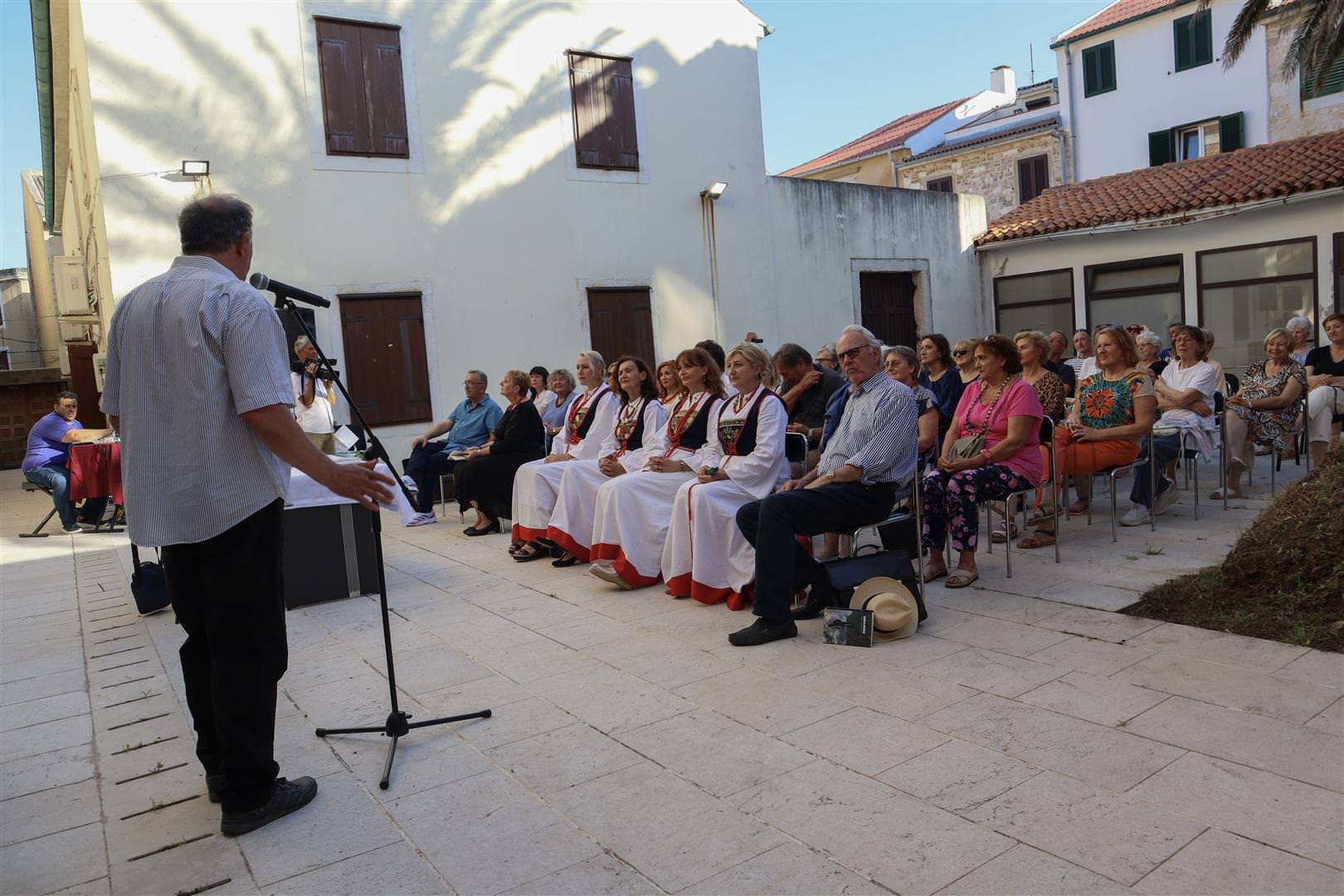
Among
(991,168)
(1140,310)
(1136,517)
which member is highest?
(991,168)

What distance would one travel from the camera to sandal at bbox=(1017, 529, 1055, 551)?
5.90 meters

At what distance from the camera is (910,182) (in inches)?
1007

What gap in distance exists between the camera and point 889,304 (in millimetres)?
15062

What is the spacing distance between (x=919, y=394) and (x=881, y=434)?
1349 millimetres

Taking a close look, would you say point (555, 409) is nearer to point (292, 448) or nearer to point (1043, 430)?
point (1043, 430)

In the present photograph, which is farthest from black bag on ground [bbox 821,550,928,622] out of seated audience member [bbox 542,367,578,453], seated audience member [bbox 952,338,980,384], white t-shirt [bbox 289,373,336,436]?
white t-shirt [bbox 289,373,336,436]

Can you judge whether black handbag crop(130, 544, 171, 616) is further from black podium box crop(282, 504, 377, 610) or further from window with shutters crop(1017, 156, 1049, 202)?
window with shutters crop(1017, 156, 1049, 202)

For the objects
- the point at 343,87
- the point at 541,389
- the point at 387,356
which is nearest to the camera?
the point at 541,389

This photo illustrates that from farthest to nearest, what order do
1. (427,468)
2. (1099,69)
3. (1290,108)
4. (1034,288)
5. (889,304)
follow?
(1099,69)
(1290,108)
(1034,288)
(889,304)
(427,468)

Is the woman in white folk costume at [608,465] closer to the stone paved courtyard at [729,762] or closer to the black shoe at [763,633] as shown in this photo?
the stone paved courtyard at [729,762]

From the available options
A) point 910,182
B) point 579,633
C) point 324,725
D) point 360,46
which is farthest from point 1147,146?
point 324,725

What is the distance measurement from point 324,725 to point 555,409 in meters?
5.12

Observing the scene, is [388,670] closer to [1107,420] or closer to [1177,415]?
[1107,420]

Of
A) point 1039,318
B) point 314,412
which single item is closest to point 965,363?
point 314,412
